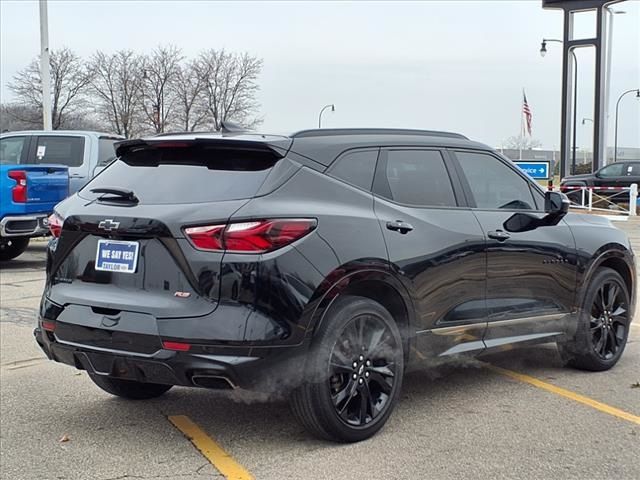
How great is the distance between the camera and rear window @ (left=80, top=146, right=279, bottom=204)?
13.1ft

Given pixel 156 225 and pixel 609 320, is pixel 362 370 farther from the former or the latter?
pixel 609 320

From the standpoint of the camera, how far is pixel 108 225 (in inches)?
160

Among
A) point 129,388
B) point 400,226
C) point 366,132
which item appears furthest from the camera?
→ point 129,388

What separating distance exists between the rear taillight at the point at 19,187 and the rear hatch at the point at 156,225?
7.21 metres

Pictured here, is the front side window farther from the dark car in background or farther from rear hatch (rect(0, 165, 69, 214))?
rear hatch (rect(0, 165, 69, 214))

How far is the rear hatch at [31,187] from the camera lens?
11094 mm

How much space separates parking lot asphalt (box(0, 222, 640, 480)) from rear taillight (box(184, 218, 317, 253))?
1101 millimetres

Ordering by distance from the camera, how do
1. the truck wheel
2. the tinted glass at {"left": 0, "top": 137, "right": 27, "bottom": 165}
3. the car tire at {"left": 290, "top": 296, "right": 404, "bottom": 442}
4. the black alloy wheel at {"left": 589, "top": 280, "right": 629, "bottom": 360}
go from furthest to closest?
the tinted glass at {"left": 0, "top": 137, "right": 27, "bottom": 165}, the truck wheel, the black alloy wheel at {"left": 589, "top": 280, "right": 629, "bottom": 360}, the car tire at {"left": 290, "top": 296, "right": 404, "bottom": 442}

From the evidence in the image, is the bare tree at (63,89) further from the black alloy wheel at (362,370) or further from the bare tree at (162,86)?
the black alloy wheel at (362,370)

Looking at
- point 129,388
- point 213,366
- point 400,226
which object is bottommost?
point 129,388

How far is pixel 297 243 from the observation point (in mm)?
Result: 3857

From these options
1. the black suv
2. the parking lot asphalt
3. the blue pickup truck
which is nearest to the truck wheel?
the blue pickup truck

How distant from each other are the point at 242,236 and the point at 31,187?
837cm

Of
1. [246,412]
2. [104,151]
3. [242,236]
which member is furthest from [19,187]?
[242,236]
